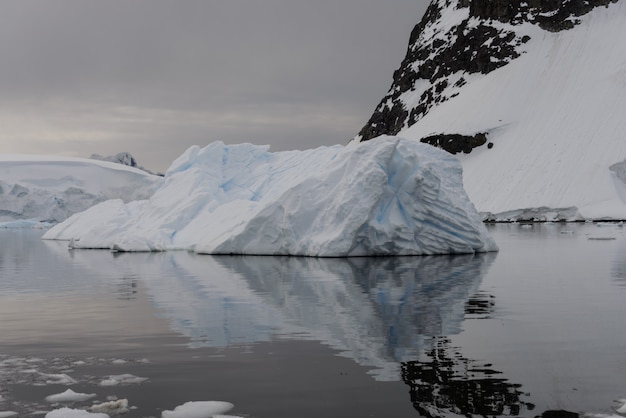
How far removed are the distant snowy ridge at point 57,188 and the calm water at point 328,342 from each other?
5007 cm

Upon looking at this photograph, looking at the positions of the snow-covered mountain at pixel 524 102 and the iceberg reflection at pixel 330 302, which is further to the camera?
the snow-covered mountain at pixel 524 102

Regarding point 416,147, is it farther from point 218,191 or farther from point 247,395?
point 247,395

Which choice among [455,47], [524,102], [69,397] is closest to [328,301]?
[69,397]

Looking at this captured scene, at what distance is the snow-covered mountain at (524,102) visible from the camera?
220 ft

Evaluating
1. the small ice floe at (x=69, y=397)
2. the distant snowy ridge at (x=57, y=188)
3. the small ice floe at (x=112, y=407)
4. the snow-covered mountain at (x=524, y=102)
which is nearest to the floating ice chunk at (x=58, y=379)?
the small ice floe at (x=69, y=397)

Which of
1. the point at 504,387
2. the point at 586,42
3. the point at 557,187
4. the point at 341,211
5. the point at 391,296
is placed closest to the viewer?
the point at 504,387

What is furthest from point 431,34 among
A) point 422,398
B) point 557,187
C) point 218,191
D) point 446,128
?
point 422,398

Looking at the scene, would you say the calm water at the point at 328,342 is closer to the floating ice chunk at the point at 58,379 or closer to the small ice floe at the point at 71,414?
the floating ice chunk at the point at 58,379

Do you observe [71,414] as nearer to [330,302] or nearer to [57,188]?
[330,302]

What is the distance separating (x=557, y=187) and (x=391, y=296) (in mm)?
57442

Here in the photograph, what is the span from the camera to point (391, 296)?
12859 millimetres

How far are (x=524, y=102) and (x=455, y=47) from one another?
62.8 ft

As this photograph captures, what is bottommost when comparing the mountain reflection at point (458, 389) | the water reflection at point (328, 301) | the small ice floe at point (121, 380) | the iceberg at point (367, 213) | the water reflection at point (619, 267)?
the small ice floe at point (121, 380)

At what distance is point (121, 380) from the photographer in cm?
676
